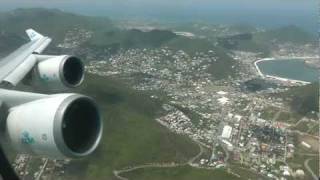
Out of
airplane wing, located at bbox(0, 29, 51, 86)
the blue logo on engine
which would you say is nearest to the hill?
airplane wing, located at bbox(0, 29, 51, 86)

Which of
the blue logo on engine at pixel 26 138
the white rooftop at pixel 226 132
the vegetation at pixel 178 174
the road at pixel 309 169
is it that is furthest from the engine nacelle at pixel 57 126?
the white rooftop at pixel 226 132


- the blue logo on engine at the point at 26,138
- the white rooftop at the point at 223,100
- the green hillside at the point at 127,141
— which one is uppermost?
the blue logo on engine at the point at 26,138

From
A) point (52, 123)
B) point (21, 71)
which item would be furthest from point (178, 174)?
point (52, 123)

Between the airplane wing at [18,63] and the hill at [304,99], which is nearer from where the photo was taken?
the airplane wing at [18,63]

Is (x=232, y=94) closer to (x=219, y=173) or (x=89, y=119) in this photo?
(x=219, y=173)

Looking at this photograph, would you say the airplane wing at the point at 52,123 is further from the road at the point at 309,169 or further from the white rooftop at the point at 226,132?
the white rooftop at the point at 226,132

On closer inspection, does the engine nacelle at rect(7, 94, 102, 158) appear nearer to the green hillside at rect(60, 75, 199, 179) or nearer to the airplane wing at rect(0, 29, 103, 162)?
the airplane wing at rect(0, 29, 103, 162)
